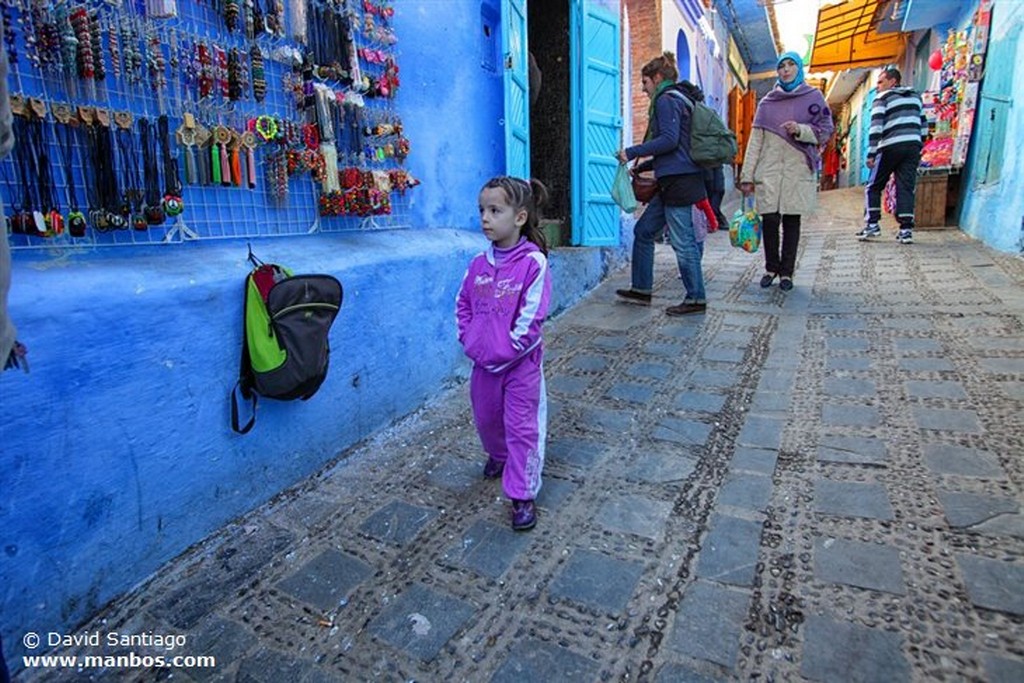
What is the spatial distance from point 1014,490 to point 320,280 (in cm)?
273

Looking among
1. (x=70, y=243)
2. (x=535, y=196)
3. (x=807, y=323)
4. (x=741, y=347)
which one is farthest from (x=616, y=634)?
(x=807, y=323)

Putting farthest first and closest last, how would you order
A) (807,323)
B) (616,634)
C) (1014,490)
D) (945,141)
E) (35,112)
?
(945,141) < (807,323) < (1014,490) < (35,112) < (616,634)

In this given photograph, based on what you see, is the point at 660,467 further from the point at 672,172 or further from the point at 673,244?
the point at 672,172

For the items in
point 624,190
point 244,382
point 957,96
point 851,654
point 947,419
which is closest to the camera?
point 851,654

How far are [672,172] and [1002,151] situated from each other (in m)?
4.30

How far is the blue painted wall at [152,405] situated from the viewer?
68.5 inches

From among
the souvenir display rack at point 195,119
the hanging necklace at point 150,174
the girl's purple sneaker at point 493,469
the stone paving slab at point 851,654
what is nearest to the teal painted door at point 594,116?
the souvenir display rack at point 195,119

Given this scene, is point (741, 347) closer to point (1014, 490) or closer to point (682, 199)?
point (682, 199)

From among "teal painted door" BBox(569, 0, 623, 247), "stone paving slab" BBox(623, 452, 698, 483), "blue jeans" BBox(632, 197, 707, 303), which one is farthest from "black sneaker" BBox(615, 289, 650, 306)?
"stone paving slab" BBox(623, 452, 698, 483)

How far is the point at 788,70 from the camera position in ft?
15.9

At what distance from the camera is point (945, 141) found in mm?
8016

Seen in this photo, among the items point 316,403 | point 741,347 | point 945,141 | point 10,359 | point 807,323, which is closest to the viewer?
point 10,359

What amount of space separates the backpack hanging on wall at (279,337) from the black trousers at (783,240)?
408 cm

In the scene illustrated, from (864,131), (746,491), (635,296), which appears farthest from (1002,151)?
(864,131)
